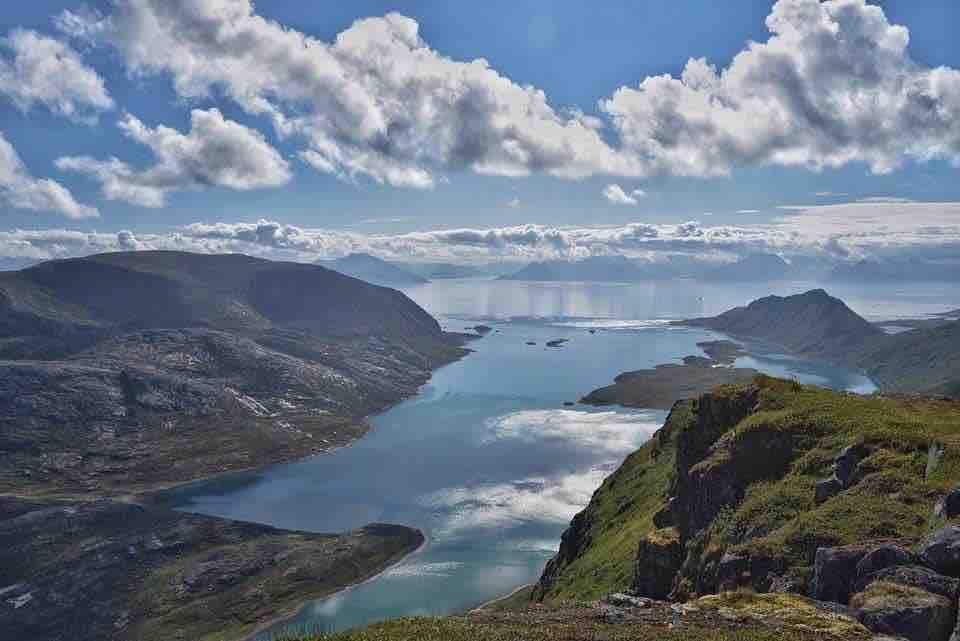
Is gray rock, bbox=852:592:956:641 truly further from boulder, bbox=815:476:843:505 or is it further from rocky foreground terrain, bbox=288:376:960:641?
boulder, bbox=815:476:843:505

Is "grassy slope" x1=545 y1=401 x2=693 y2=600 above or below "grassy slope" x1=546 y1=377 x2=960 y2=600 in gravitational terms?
below

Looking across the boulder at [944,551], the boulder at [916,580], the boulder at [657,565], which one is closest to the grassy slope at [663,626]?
the boulder at [916,580]

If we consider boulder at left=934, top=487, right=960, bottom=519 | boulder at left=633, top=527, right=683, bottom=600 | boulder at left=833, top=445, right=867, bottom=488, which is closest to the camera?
boulder at left=934, top=487, right=960, bottom=519

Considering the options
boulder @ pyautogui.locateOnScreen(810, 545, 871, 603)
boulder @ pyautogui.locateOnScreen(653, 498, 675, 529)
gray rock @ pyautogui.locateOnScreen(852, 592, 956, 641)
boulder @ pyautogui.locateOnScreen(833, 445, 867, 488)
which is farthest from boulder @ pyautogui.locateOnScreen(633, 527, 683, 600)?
gray rock @ pyautogui.locateOnScreen(852, 592, 956, 641)

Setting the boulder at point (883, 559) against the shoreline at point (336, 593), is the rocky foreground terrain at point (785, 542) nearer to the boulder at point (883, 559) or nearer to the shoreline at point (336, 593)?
the boulder at point (883, 559)

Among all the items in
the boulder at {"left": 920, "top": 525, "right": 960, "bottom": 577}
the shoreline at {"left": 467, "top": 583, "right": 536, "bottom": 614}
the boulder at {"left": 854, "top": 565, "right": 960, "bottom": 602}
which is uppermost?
the boulder at {"left": 920, "top": 525, "right": 960, "bottom": 577}

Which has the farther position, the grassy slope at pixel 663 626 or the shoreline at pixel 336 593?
the shoreline at pixel 336 593

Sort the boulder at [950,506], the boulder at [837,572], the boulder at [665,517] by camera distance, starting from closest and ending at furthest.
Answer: the boulder at [837,572] → the boulder at [950,506] → the boulder at [665,517]
